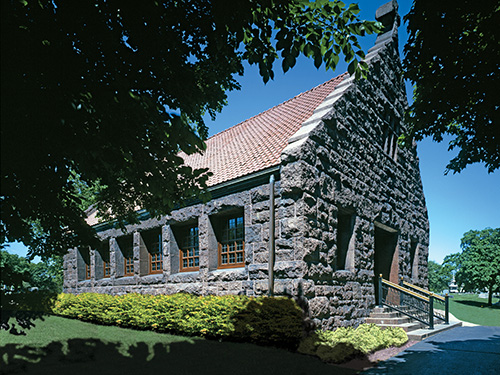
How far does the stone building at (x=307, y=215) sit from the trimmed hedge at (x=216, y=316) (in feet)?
1.93

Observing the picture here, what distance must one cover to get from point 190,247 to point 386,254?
7482 mm

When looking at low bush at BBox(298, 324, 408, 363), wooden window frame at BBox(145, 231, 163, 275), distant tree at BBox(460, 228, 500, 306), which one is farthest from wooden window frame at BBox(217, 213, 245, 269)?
distant tree at BBox(460, 228, 500, 306)

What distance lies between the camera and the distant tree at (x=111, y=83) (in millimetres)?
3549

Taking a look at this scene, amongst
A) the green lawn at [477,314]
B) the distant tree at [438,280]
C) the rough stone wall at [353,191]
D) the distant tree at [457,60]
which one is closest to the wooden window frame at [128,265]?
the rough stone wall at [353,191]

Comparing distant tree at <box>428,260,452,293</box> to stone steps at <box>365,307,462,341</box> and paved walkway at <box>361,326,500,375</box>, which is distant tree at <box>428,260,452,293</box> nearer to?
stone steps at <box>365,307,462,341</box>

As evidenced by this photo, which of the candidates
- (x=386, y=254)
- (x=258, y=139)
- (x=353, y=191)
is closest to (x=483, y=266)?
(x=386, y=254)

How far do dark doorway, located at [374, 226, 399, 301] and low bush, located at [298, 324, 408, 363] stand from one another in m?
4.23

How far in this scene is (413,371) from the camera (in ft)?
21.5

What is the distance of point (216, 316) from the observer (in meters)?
8.55

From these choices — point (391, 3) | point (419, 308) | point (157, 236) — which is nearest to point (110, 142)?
point (157, 236)

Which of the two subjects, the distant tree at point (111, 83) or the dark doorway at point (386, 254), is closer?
the distant tree at point (111, 83)

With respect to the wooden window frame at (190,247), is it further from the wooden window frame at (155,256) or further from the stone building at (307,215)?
the wooden window frame at (155,256)

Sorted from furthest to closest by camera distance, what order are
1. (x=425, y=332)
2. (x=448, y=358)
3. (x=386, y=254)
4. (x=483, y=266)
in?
1. (x=483, y=266)
2. (x=386, y=254)
3. (x=425, y=332)
4. (x=448, y=358)

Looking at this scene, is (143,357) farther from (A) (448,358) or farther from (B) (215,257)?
(A) (448,358)
